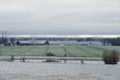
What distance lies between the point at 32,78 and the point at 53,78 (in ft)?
A: 4.35

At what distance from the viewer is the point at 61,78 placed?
2342 cm

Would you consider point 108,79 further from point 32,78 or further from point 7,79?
point 7,79

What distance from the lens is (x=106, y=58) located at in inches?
1807

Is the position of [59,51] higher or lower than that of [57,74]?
lower

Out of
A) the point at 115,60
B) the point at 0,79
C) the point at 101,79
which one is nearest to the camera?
the point at 0,79

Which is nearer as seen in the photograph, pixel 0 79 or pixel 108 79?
pixel 0 79

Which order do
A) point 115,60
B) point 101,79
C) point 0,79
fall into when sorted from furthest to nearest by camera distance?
point 115,60, point 101,79, point 0,79

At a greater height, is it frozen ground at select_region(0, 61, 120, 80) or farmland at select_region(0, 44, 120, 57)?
frozen ground at select_region(0, 61, 120, 80)

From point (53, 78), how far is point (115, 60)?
23.3m

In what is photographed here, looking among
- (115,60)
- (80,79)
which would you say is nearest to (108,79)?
(80,79)

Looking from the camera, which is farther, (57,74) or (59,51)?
(59,51)

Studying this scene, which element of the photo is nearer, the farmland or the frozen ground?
the frozen ground

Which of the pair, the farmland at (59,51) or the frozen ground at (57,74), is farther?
the farmland at (59,51)

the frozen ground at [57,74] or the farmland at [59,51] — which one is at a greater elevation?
the frozen ground at [57,74]
